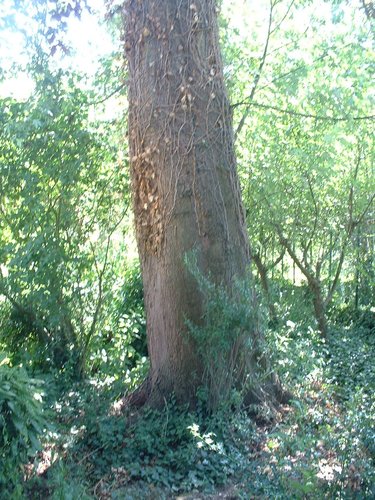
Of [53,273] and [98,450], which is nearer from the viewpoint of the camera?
[98,450]

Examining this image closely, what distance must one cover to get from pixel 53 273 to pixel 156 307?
1474mm

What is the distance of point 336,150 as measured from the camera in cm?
1062

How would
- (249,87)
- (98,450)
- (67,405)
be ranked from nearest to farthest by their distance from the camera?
1. (98,450)
2. (67,405)
3. (249,87)

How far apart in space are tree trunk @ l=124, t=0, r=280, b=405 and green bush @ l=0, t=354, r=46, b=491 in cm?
234

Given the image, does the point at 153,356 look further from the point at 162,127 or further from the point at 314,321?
the point at 314,321

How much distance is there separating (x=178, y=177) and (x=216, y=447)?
287 cm

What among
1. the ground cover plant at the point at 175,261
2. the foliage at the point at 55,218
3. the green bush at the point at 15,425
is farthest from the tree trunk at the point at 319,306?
the green bush at the point at 15,425

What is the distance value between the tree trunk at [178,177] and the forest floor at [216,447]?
24.0 inches

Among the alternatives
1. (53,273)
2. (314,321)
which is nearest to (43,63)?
(53,273)

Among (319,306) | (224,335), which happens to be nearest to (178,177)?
(224,335)

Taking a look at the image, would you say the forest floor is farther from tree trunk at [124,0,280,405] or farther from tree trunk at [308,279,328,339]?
tree trunk at [308,279,328,339]

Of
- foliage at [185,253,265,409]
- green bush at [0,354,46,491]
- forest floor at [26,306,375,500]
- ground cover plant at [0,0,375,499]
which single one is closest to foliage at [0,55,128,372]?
ground cover plant at [0,0,375,499]

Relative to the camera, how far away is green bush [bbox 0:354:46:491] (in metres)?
4.77

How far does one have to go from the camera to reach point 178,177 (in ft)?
23.8
